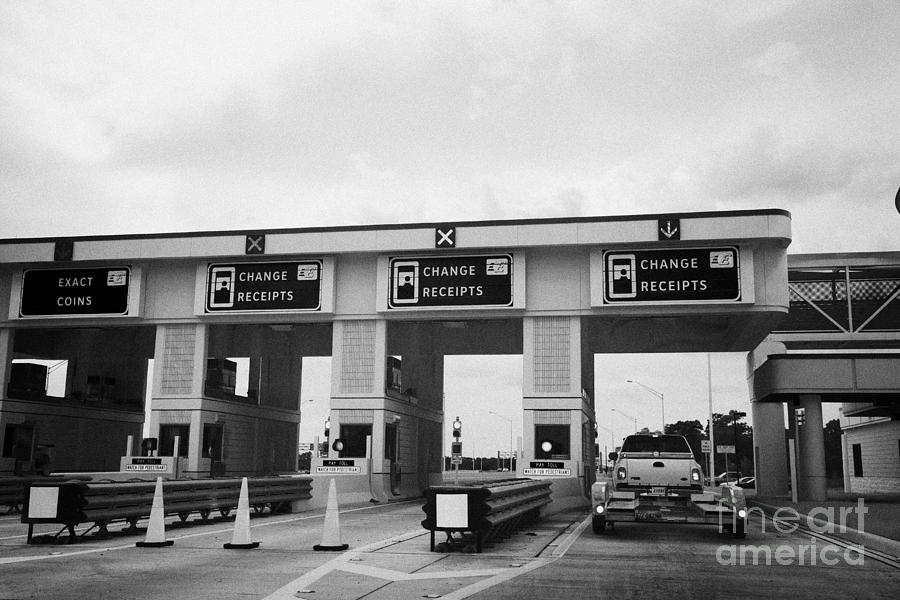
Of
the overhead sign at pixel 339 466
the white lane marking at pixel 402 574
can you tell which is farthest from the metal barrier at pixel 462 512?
the overhead sign at pixel 339 466

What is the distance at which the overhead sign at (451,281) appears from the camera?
1264 inches

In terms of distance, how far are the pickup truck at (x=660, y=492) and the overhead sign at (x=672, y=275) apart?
12.7m

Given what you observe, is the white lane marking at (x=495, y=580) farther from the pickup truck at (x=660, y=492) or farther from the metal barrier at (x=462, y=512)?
the pickup truck at (x=660, y=492)

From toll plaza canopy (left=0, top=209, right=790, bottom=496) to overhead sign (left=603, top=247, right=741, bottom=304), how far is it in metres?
0.05

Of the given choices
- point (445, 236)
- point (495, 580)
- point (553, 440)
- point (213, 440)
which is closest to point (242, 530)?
point (495, 580)

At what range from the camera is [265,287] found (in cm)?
3359

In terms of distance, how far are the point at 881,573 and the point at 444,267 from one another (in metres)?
22.1

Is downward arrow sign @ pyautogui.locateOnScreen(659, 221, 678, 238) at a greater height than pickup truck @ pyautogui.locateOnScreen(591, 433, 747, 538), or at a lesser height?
greater

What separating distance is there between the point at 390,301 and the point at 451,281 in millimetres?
2508

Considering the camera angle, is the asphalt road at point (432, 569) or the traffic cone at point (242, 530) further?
the traffic cone at point (242, 530)

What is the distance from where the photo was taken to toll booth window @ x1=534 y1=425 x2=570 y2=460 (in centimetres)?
3139

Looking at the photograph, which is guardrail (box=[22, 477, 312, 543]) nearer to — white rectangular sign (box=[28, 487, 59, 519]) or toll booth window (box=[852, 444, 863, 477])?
white rectangular sign (box=[28, 487, 59, 519])

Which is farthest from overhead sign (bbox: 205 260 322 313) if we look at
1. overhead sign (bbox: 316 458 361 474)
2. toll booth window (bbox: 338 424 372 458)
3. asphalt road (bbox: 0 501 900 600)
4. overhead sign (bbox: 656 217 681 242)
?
asphalt road (bbox: 0 501 900 600)

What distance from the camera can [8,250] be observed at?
35.1m
